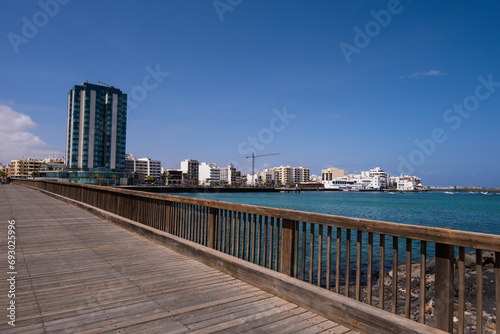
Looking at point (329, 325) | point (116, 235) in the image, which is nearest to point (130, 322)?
point (329, 325)

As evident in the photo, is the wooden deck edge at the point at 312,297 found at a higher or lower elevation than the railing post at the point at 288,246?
lower

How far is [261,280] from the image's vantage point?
4.52 metres

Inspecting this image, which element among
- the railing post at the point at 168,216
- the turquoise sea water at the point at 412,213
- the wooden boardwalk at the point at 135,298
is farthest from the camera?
the turquoise sea water at the point at 412,213

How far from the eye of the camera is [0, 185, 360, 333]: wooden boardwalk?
11.0 ft

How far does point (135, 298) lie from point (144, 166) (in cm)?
19893

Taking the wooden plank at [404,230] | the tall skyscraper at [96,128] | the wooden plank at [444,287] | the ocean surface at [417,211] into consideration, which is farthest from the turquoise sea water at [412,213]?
the tall skyscraper at [96,128]

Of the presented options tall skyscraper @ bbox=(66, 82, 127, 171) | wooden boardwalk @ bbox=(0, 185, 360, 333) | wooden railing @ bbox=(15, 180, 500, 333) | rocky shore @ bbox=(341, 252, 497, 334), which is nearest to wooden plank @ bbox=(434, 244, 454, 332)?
wooden railing @ bbox=(15, 180, 500, 333)

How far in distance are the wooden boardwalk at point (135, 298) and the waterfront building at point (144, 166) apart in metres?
190

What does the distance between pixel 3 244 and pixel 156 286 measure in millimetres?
5141

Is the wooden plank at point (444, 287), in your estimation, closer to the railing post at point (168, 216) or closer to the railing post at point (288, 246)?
the railing post at point (288, 246)

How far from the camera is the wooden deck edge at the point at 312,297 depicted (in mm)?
3029

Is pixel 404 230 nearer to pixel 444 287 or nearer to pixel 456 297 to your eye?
pixel 444 287

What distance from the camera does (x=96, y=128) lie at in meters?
132

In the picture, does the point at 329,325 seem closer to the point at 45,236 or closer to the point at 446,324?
the point at 446,324
